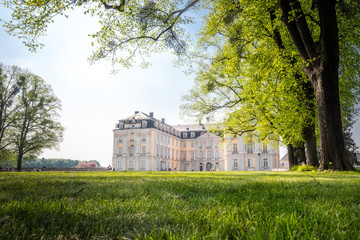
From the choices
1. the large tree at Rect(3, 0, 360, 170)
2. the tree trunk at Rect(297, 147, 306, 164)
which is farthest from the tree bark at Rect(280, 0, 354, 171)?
the tree trunk at Rect(297, 147, 306, 164)

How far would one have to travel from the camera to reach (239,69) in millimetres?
16828

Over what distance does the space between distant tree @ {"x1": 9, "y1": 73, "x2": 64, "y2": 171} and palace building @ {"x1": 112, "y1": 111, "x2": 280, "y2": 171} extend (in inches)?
1050

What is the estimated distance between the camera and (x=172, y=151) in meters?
67.4

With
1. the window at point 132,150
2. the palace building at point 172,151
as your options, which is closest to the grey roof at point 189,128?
the palace building at point 172,151

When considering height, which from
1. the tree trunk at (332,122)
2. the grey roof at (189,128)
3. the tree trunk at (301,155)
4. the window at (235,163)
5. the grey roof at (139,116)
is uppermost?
the grey roof at (139,116)

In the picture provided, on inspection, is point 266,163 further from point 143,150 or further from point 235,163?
point 143,150

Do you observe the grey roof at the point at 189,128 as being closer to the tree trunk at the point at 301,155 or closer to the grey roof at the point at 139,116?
the grey roof at the point at 139,116

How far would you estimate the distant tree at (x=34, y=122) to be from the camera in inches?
1179

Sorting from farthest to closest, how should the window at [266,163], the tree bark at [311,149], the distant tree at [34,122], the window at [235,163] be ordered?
the window at [235,163], the window at [266,163], the distant tree at [34,122], the tree bark at [311,149]

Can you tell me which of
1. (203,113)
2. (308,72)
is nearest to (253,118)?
(203,113)

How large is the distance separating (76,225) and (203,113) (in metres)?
21.0

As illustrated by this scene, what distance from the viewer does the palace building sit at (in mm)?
54438

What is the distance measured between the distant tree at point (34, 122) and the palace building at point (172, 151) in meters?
26.7

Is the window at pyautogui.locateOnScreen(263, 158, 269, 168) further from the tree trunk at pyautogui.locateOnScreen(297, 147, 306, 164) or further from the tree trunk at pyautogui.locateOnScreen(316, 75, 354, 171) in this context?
the tree trunk at pyautogui.locateOnScreen(316, 75, 354, 171)
